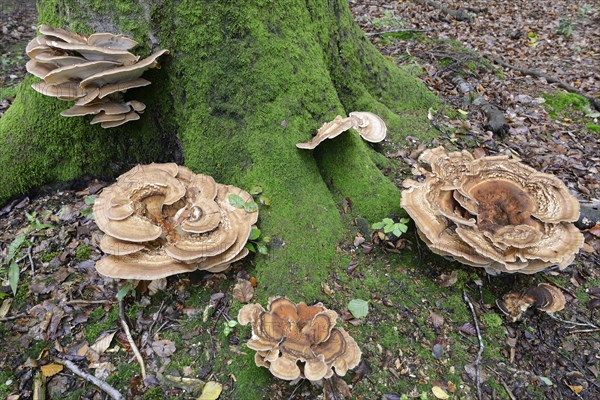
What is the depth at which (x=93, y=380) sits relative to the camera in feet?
10.6

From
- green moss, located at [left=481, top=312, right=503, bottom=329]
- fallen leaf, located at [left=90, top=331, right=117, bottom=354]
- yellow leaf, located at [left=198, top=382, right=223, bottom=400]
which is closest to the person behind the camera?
yellow leaf, located at [left=198, top=382, right=223, bottom=400]

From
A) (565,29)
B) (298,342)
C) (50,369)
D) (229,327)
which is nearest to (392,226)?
(298,342)

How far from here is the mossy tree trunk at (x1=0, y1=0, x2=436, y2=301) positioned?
4047 mm

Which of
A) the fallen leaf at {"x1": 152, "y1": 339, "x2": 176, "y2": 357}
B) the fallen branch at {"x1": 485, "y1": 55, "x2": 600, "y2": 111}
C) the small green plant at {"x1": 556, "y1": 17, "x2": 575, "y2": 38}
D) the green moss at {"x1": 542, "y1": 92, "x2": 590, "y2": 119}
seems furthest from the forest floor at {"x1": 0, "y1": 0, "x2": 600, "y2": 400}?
the small green plant at {"x1": 556, "y1": 17, "x2": 575, "y2": 38}

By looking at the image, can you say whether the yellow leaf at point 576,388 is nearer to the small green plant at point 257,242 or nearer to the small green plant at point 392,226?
the small green plant at point 392,226

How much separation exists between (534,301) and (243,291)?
2809 mm

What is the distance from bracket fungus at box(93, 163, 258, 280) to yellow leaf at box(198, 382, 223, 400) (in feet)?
3.08

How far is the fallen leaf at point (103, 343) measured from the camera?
11.4 feet

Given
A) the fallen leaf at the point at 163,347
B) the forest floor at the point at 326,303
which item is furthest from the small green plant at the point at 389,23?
the fallen leaf at the point at 163,347

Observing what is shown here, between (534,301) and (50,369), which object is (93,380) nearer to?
(50,369)

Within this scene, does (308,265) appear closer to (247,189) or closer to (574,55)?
(247,189)

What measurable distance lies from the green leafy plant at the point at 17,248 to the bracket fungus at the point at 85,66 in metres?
1.33

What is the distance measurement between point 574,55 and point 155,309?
13106 millimetres

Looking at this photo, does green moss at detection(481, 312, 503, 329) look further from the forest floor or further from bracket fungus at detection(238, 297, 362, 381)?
bracket fungus at detection(238, 297, 362, 381)
